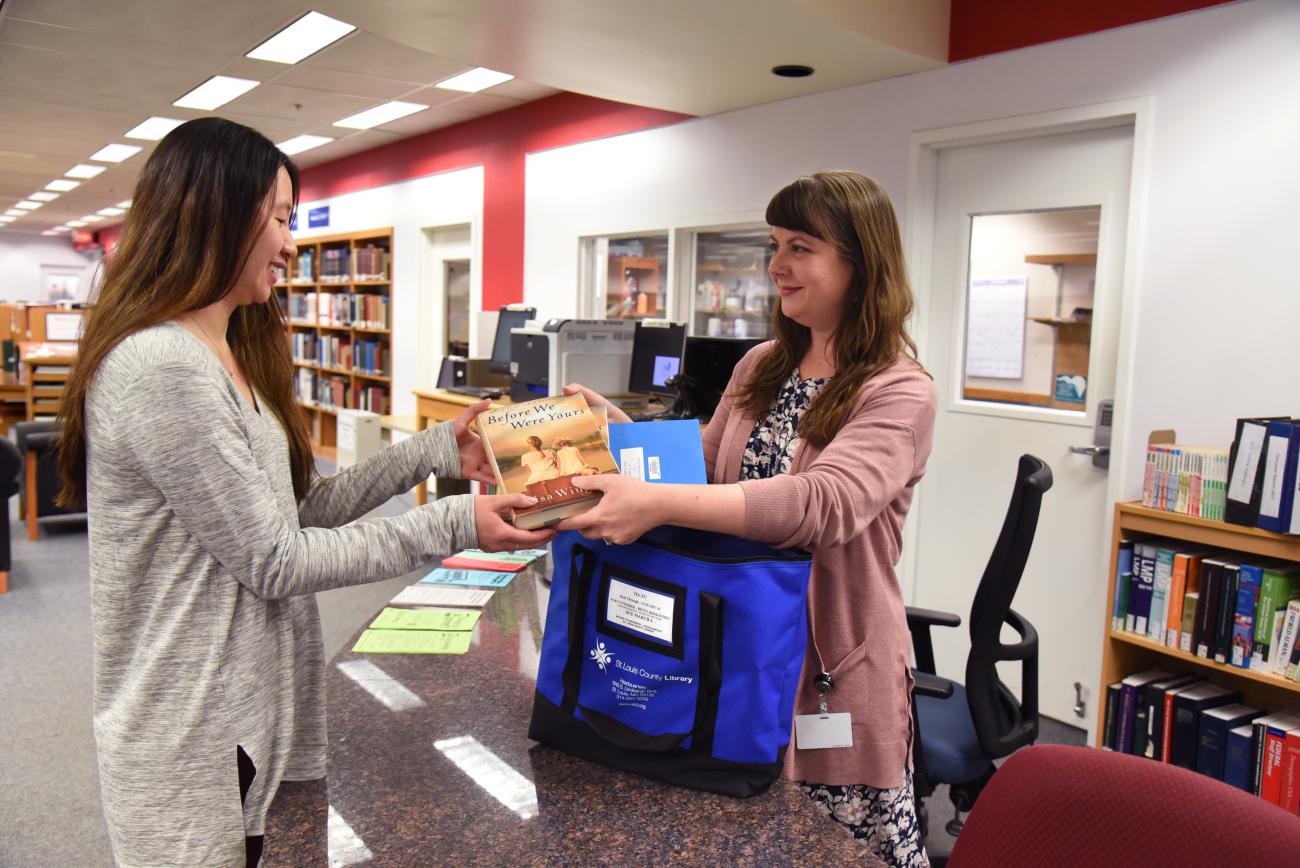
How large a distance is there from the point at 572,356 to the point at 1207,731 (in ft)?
9.74

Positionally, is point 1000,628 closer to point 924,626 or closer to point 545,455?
point 924,626

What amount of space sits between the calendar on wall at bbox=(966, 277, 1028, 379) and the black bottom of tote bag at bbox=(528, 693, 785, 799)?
9.33ft

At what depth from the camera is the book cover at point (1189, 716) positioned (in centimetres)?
270

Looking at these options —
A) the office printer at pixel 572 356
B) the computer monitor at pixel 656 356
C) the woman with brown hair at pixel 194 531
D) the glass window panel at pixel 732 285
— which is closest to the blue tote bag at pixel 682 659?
the woman with brown hair at pixel 194 531

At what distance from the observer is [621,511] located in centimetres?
107

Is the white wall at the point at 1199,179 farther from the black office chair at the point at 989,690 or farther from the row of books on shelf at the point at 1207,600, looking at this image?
the black office chair at the point at 989,690

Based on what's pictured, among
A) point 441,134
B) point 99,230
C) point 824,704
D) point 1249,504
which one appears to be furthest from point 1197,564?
point 99,230

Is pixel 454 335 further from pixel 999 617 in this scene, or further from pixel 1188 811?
pixel 1188 811

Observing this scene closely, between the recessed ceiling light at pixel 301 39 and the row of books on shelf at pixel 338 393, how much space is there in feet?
12.2

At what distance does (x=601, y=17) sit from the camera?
324cm

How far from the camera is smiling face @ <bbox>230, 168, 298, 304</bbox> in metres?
1.14

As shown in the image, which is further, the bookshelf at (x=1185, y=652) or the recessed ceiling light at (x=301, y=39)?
the recessed ceiling light at (x=301, y=39)

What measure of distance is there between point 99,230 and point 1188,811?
20868 millimetres

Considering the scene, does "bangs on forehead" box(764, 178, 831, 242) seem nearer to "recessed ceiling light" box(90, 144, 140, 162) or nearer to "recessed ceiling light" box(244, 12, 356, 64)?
"recessed ceiling light" box(244, 12, 356, 64)
